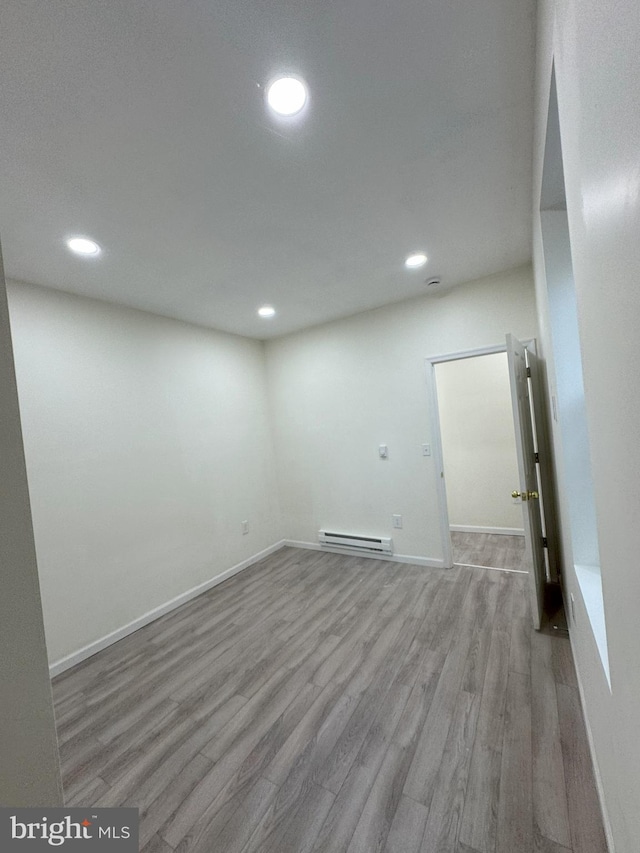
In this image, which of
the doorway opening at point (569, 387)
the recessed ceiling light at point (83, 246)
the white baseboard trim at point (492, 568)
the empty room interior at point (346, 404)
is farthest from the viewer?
the white baseboard trim at point (492, 568)

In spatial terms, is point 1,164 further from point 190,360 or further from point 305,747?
point 305,747

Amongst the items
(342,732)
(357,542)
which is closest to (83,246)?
(342,732)

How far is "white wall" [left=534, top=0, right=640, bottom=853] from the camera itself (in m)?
0.44

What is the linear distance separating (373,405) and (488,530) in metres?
2.15

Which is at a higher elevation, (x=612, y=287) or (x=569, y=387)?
(x=612, y=287)

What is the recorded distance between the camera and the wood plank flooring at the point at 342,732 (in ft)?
3.84

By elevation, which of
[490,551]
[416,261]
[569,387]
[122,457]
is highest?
[416,261]

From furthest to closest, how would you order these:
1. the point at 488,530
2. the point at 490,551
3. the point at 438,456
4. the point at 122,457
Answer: the point at 488,530, the point at 490,551, the point at 438,456, the point at 122,457

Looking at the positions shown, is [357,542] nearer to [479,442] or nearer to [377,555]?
[377,555]

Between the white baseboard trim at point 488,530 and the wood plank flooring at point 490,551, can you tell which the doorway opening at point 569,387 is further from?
the white baseboard trim at point 488,530

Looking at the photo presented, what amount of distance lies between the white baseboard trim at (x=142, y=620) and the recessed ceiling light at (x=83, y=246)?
7.63ft

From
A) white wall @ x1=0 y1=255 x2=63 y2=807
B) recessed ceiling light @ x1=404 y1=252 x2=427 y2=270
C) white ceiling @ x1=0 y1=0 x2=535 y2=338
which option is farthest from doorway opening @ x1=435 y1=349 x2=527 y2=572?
white wall @ x1=0 y1=255 x2=63 y2=807

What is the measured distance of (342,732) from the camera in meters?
1.54

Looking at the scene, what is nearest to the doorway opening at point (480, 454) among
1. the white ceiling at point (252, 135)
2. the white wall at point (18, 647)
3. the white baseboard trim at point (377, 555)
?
the white baseboard trim at point (377, 555)
